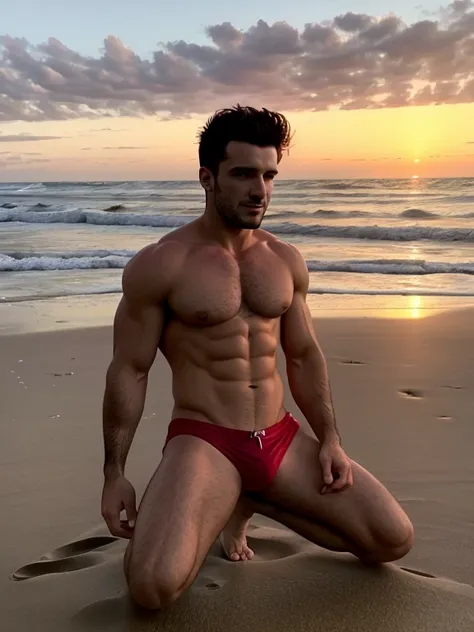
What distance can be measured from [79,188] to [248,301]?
51441 millimetres

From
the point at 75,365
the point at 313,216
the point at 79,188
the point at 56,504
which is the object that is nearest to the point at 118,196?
the point at 79,188

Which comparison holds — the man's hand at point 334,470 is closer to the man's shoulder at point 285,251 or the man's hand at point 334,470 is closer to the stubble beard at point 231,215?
the man's shoulder at point 285,251

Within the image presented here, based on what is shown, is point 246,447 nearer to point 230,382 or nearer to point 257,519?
point 230,382

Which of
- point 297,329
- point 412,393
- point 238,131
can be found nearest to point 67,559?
point 297,329

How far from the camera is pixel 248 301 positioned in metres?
3.14

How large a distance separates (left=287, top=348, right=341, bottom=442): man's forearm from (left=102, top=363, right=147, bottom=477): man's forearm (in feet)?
2.43

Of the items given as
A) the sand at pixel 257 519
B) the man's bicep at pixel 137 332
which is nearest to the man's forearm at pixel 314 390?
the sand at pixel 257 519

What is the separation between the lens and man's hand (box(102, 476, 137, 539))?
2.94 m

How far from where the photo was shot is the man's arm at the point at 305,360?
3.30 metres

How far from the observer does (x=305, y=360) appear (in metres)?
3.37

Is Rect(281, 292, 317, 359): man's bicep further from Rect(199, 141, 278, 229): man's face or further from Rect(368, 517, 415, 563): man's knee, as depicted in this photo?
Rect(368, 517, 415, 563): man's knee

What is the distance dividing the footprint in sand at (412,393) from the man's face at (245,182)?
2859 mm

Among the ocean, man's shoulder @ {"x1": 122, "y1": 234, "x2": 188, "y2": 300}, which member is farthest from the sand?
the ocean

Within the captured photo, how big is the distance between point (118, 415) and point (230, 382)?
0.47 m
